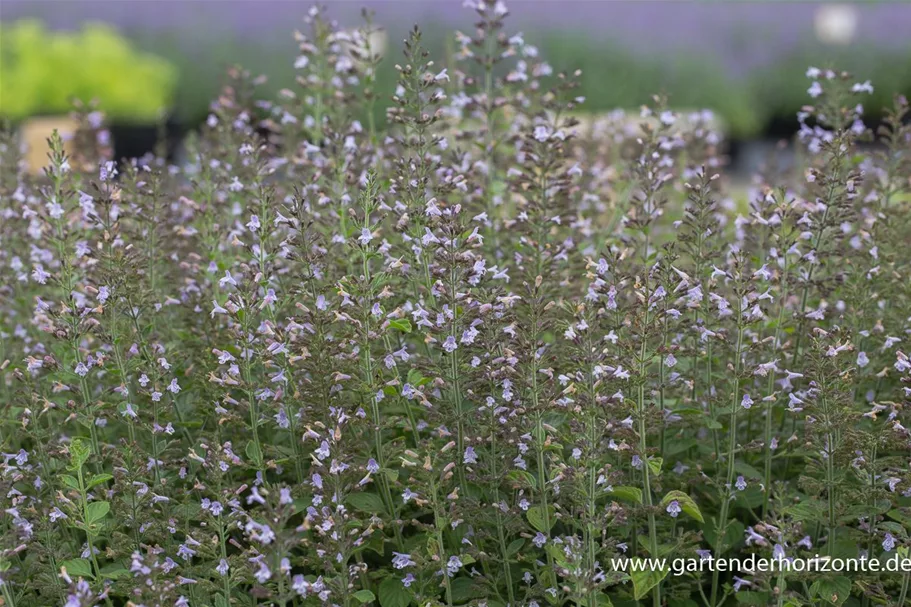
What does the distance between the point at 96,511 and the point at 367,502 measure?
0.85m

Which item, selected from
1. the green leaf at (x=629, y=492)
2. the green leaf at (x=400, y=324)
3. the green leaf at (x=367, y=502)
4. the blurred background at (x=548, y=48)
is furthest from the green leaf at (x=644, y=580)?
the blurred background at (x=548, y=48)

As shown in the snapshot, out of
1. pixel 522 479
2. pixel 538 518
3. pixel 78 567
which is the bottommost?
pixel 78 567

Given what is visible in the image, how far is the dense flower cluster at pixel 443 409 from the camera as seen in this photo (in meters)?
3.31

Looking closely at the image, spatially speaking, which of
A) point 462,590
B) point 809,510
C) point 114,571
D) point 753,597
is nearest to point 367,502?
point 462,590

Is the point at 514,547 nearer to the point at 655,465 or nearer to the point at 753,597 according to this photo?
the point at 655,465

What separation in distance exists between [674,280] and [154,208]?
77.5 inches

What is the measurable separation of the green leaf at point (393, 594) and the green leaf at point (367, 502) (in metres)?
0.23

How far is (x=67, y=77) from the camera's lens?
631 inches

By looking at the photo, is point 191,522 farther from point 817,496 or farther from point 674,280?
point 817,496

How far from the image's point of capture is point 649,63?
2112cm

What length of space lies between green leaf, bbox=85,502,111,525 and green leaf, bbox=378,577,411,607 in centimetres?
91

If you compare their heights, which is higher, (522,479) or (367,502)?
(522,479)

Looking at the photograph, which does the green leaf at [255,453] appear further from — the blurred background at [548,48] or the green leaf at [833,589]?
the blurred background at [548,48]

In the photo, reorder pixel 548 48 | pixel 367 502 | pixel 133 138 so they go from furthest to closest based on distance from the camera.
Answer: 1. pixel 548 48
2. pixel 133 138
3. pixel 367 502
